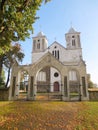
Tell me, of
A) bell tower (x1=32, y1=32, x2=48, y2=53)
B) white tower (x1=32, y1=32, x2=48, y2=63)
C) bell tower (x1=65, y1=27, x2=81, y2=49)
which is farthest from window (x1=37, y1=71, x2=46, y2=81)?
bell tower (x1=65, y1=27, x2=81, y2=49)

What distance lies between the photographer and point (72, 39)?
1737 inches

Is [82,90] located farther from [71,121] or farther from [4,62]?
[4,62]

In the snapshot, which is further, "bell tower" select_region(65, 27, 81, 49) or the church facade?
"bell tower" select_region(65, 27, 81, 49)

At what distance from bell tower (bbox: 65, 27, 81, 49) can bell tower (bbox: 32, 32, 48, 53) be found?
772 cm

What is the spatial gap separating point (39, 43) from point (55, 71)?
12.9m

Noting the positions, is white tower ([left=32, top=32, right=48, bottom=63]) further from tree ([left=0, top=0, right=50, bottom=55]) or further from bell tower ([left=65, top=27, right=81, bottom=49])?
tree ([left=0, top=0, right=50, bottom=55])

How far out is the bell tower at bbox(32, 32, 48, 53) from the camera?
4484cm

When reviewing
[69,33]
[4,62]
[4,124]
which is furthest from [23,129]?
[69,33]

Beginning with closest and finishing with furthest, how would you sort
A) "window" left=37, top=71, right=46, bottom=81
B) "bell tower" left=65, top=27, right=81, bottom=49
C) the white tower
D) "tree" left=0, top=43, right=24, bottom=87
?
"tree" left=0, top=43, right=24, bottom=87, "window" left=37, top=71, right=46, bottom=81, "bell tower" left=65, top=27, right=81, bottom=49, the white tower

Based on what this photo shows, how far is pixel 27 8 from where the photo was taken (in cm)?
1173

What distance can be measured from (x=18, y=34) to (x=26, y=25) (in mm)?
1112

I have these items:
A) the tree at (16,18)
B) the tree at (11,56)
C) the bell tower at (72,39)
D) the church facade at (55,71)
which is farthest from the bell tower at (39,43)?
the tree at (16,18)

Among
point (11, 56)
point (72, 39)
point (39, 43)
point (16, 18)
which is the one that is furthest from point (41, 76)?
point (16, 18)

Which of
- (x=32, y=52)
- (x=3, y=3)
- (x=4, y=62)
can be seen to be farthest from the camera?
(x=32, y=52)
